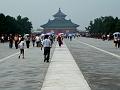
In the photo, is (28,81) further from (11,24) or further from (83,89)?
(11,24)

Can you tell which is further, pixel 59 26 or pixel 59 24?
pixel 59 24

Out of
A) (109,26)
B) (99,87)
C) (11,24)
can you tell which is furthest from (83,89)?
(109,26)

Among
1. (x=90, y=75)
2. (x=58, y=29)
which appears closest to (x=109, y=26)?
(x=58, y=29)

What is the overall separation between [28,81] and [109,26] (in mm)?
106855

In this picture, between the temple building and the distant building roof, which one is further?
the distant building roof

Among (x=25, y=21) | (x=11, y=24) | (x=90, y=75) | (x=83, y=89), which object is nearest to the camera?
(x=83, y=89)

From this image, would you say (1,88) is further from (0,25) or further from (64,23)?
(64,23)

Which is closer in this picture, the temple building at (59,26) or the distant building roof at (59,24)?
the temple building at (59,26)

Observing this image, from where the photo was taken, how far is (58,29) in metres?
187

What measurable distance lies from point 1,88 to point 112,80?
156 inches

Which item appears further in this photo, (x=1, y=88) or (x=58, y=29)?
(x=58, y=29)

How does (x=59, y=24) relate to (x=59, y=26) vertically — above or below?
above

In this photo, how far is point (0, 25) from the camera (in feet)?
275

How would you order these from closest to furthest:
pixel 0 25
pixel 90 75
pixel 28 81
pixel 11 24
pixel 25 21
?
pixel 28 81 → pixel 90 75 → pixel 0 25 → pixel 11 24 → pixel 25 21
